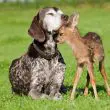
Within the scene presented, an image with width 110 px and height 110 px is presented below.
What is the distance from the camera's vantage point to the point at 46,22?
41.9 ft

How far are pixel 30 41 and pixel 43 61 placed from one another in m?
17.5

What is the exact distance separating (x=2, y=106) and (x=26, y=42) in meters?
18.6

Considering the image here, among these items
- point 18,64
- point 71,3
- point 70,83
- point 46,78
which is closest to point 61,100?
point 46,78

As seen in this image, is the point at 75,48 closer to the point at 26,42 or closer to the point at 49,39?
the point at 49,39

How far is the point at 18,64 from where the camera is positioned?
1340 centimetres

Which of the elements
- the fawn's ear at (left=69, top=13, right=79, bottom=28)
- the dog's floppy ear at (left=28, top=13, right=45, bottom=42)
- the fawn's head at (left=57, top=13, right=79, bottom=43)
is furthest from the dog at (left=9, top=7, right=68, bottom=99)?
the fawn's ear at (left=69, top=13, right=79, bottom=28)

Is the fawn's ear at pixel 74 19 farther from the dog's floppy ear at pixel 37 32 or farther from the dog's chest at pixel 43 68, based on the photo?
the dog's chest at pixel 43 68

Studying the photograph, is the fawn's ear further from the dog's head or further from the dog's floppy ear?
the dog's floppy ear

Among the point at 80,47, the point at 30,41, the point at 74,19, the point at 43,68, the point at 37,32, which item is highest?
the point at 74,19

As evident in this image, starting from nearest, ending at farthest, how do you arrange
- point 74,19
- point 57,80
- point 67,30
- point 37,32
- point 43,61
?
1. point 74,19
2. point 67,30
3. point 37,32
4. point 43,61
5. point 57,80

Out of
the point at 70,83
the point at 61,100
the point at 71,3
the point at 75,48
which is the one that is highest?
the point at 75,48

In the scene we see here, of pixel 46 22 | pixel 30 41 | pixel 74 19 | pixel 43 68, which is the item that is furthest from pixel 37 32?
pixel 30 41

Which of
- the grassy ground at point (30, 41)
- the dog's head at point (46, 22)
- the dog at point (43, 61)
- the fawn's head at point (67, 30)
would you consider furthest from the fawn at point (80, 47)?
the grassy ground at point (30, 41)

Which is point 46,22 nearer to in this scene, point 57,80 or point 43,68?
point 43,68
